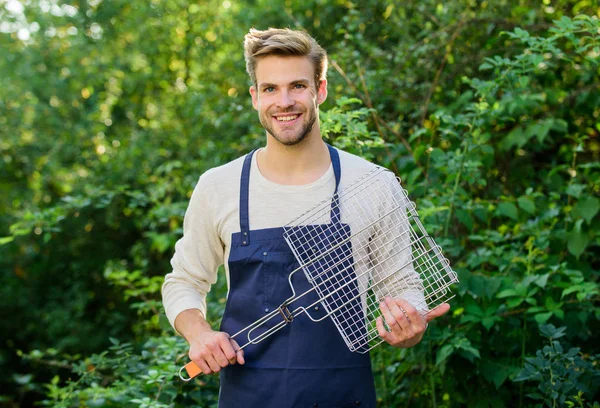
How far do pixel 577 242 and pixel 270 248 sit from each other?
149 centimetres

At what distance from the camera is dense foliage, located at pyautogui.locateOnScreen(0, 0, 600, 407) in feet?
9.64

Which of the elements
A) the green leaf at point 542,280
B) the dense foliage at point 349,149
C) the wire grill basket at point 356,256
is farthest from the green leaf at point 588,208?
the wire grill basket at point 356,256

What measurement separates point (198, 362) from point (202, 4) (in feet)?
17.2

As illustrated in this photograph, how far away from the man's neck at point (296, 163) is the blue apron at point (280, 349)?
0.41 ft

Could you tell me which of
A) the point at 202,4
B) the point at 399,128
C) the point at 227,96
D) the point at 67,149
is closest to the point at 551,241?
the point at 399,128

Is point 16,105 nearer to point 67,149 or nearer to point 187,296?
point 67,149

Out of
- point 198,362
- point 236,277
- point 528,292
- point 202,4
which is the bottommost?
point 528,292

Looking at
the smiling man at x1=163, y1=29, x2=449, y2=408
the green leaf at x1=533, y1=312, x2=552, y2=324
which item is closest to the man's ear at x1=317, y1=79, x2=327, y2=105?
the smiling man at x1=163, y1=29, x2=449, y2=408

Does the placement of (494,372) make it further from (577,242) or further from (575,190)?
(575,190)

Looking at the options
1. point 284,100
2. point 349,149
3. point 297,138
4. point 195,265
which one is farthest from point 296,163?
point 349,149

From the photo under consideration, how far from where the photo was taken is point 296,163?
2.20 m

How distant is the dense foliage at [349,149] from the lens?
294 centimetres

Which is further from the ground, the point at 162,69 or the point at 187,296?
the point at 162,69

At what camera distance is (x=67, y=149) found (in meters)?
6.88
